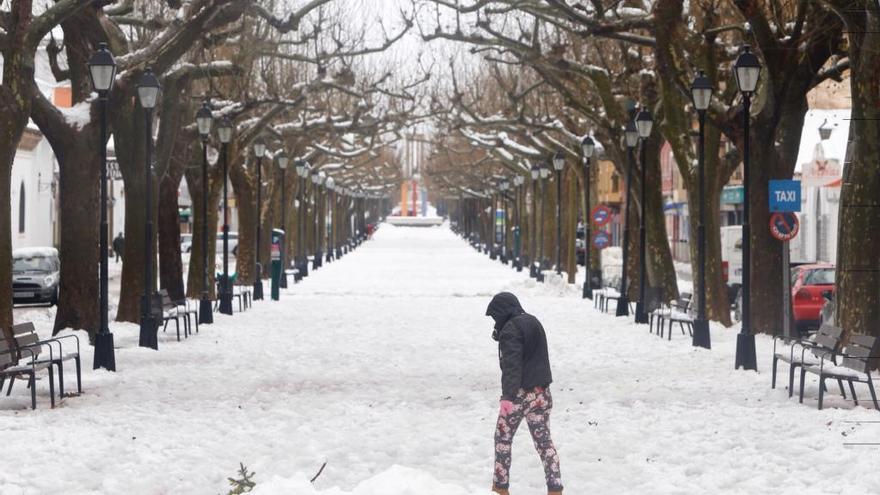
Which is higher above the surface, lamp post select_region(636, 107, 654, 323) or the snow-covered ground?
lamp post select_region(636, 107, 654, 323)

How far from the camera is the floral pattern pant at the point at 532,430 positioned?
9773 mm

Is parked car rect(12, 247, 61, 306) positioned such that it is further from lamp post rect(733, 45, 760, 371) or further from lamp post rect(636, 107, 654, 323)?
lamp post rect(733, 45, 760, 371)

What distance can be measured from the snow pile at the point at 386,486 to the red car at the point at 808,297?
1863 centimetres

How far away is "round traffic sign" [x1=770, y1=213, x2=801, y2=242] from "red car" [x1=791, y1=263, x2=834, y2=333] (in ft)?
19.6

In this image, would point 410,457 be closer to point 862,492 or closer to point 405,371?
point 862,492

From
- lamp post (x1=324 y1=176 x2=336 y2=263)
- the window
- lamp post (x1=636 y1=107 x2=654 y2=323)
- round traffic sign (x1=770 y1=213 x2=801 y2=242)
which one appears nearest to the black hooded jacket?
round traffic sign (x1=770 y1=213 x2=801 y2=242)

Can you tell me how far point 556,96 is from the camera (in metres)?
46.2

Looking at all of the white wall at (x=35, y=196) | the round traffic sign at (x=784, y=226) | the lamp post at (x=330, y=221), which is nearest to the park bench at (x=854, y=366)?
the round traffic sign at (x=784, y=226)

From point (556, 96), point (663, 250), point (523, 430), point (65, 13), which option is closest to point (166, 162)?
point (65, 13)

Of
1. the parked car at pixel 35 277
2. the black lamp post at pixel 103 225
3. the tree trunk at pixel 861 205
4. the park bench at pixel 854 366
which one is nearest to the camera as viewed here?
the park bench at pixel 854 366

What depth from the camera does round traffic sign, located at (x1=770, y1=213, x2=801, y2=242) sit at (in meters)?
20.8

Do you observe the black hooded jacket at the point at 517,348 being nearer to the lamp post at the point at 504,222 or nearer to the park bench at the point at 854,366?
the park bench at the point at 854,366

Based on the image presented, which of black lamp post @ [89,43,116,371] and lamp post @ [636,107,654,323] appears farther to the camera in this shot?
lamp post @ [636,107,654,323]

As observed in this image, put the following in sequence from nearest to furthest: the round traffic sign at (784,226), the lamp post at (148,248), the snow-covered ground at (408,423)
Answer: the snow-covered ground at (408,423)
the round traffic sign at (784,226)
the lamp post at (148,248)
